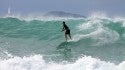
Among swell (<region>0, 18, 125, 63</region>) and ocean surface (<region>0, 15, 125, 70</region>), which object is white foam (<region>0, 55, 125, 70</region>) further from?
swell (<region>0, 18, 125, 63</region>)

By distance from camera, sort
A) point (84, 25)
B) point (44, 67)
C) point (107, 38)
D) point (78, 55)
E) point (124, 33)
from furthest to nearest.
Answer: point (84, 25) → point (124, 33) → point (107, 38) → point (78, 55) → point (44, 67)

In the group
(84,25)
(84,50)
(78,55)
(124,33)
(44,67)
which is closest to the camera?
(44,67)

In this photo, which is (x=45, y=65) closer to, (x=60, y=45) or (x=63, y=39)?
(x=60, y=45)

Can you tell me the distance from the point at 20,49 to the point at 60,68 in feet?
16.1

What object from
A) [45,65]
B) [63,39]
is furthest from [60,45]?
[45,65]

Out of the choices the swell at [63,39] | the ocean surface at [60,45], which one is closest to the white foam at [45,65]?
the ocean surface at [60,45]

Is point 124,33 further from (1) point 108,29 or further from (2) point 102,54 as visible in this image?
(2) point 102,54

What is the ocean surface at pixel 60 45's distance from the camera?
1372 centimetres

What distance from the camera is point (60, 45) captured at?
20219 mm

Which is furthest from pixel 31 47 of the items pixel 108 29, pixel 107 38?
pixel 108 29

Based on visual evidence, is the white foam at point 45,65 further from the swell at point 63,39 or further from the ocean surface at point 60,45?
the swell at point 63,39

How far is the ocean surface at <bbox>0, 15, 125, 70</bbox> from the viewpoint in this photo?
45.0ft

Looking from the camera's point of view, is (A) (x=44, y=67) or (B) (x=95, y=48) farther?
(B) (x=95, y=48)

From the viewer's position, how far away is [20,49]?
59.8ft
